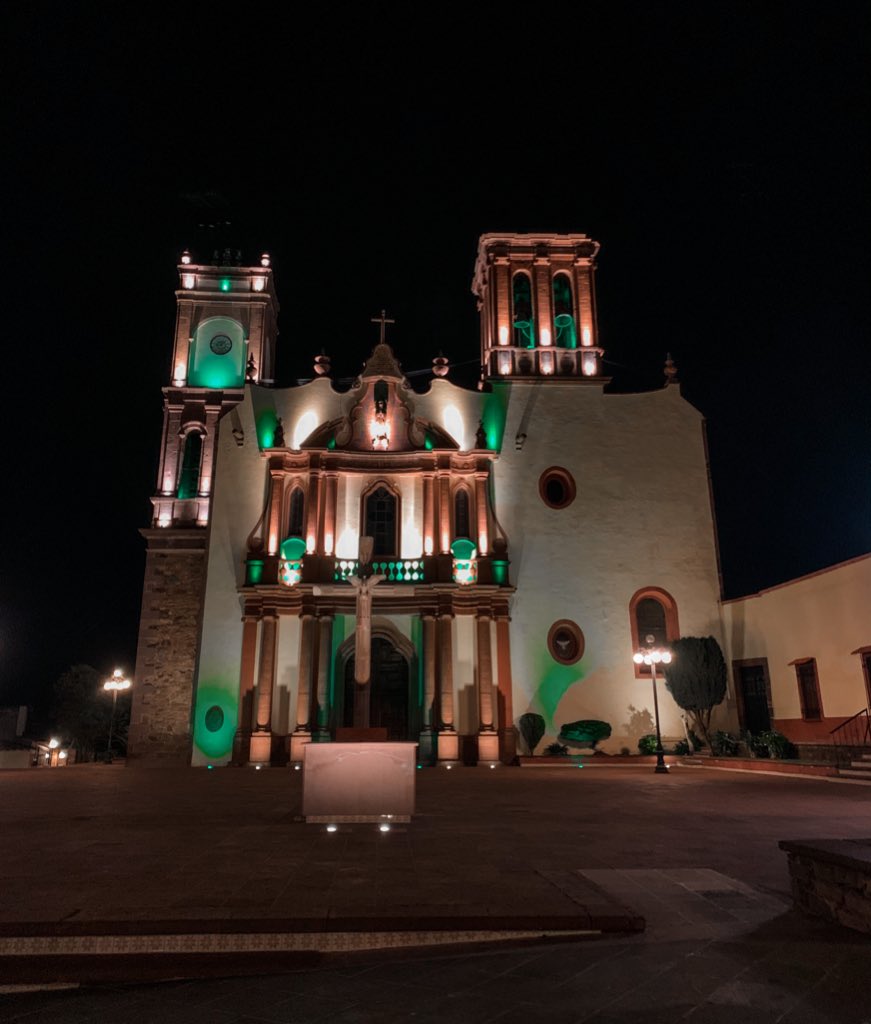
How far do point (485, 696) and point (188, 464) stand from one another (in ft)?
51.2

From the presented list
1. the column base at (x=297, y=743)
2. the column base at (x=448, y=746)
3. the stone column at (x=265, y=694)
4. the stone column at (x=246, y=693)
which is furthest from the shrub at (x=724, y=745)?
the stone column at (x=246, y=693)

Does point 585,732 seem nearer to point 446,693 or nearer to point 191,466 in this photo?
point 446,693

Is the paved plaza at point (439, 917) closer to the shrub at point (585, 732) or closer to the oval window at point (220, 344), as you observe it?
the shrub at point (585, 732)

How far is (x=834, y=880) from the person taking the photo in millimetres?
5109

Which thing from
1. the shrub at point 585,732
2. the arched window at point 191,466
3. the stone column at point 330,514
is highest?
the arched window at point 191,466

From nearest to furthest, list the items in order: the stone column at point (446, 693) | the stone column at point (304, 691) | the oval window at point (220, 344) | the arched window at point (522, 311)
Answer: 1. the stone column at point (304, 691)
2. the stone column at point (446, 693)
3. the arched window at point (522, 311)
4. the oval window at point (220, 344)

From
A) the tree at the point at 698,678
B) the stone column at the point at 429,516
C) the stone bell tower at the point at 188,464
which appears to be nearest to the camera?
the tree at the point at 698,678

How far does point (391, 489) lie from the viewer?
26.1 metres

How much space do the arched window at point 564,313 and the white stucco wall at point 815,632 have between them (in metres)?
11.3

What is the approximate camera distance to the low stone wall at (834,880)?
4840 millimetres

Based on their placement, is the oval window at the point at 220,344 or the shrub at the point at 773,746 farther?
the oval window at the point at 220,344

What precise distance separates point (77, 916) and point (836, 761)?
18.0 meters

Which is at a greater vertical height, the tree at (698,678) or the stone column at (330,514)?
the stone column at (330,514)

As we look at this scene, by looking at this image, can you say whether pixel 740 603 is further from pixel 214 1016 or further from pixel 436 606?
pixel 214 1016
